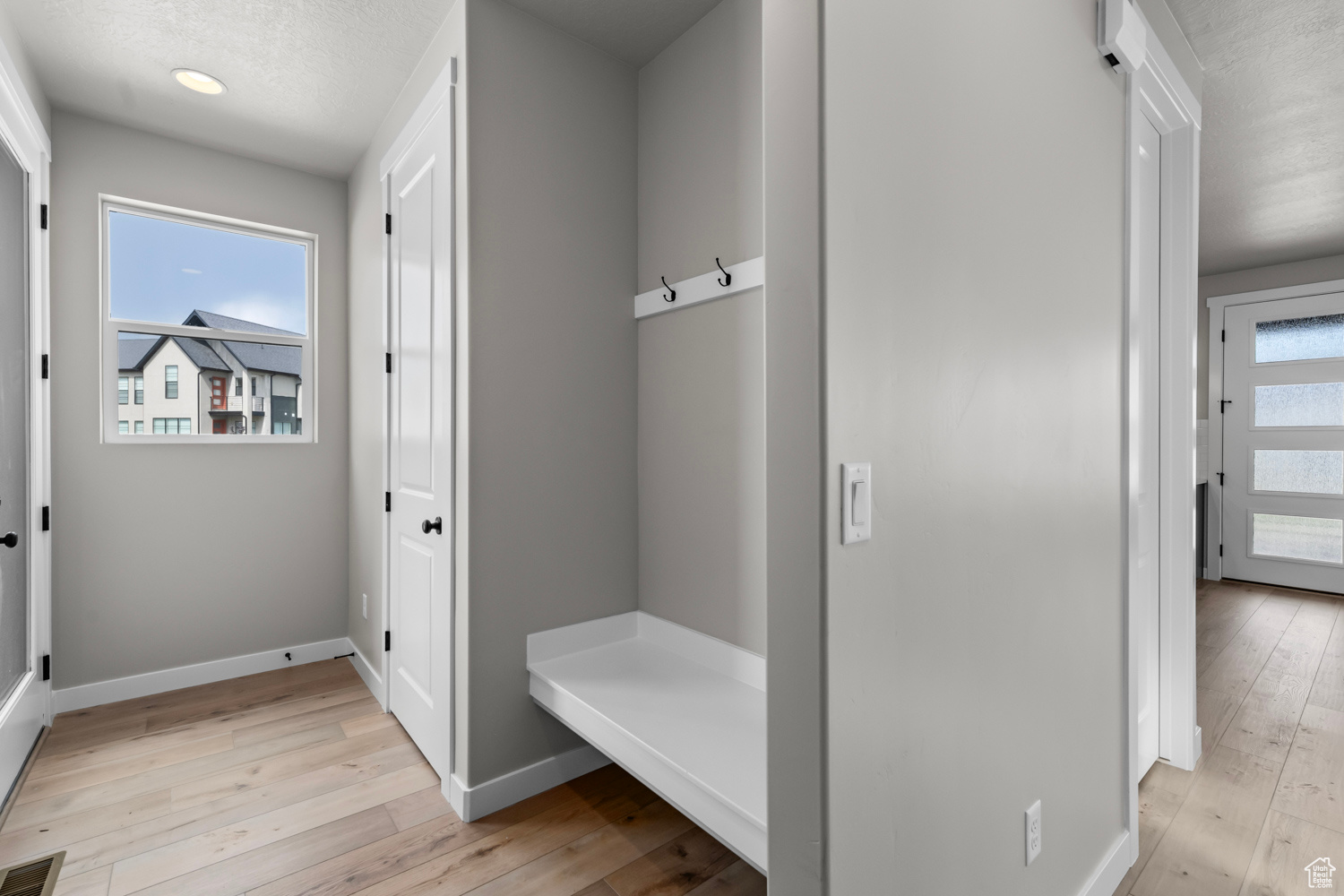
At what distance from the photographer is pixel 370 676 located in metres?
2.93

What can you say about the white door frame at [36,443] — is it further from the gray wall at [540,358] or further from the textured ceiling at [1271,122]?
the textured ceiling at [1271,122]

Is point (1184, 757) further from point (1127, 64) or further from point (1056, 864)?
point (1127, 64)

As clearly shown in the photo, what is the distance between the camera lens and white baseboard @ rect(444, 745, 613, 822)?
6.33 ft

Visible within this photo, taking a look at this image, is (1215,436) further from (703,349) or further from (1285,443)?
(703,349)

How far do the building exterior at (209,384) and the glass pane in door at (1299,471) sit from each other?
22.8ft

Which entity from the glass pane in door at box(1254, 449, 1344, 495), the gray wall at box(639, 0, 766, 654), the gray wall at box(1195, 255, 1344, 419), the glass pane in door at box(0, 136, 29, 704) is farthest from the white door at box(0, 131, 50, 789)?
the glass pane in door at box(1254, 449, 1344, 495)

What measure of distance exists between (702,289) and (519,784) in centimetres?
173

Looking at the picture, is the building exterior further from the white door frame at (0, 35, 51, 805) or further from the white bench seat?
the white bench seat

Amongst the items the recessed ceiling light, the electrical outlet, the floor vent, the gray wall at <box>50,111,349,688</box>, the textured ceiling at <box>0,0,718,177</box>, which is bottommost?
the floor vent

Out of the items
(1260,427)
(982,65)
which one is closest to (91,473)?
(982,65)

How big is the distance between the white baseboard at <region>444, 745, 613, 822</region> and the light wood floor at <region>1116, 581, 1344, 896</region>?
5.21 ft

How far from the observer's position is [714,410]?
6.57 feet

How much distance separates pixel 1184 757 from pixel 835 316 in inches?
97.6

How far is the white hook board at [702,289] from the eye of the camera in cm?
184
